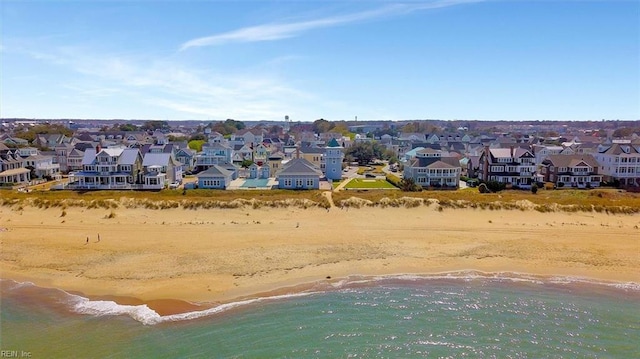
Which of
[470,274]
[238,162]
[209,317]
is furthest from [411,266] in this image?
[238,162]

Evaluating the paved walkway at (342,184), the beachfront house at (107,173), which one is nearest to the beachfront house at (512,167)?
the paved walkway at (342,184)

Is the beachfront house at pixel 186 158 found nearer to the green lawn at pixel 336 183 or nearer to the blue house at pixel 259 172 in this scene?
the blue house at pixel 259 172

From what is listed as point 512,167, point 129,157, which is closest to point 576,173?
point 512,167

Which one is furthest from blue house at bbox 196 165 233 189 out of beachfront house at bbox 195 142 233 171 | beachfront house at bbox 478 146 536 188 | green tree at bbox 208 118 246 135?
green tree at bbox 208 118 246 135

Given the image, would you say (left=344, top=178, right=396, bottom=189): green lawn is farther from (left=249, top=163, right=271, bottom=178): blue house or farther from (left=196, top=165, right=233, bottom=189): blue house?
(left=196, top=165, right=233, bottom=189): blue house

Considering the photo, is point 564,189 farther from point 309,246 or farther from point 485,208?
point 309,246

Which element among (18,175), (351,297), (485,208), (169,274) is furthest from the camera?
(18,175)

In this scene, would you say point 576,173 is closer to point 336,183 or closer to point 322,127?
point 336,183
